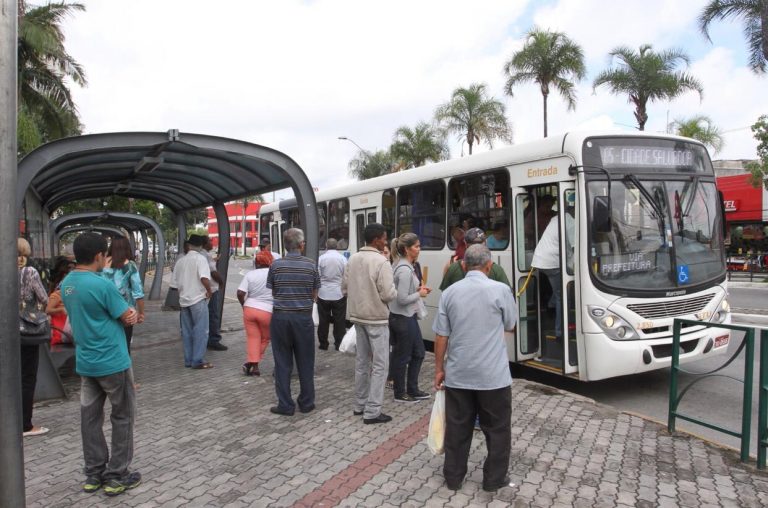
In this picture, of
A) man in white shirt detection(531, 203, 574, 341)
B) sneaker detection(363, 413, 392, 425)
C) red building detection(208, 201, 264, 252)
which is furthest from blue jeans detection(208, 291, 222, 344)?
red building detection(208, 201, 264, 252)

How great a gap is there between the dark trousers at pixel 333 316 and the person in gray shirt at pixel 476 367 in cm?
507

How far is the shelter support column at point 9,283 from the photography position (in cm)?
313

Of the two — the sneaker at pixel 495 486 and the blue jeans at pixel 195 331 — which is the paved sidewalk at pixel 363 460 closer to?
the sneaker at pixel 495 486

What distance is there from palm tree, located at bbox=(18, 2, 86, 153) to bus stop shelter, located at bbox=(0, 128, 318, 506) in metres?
10.3

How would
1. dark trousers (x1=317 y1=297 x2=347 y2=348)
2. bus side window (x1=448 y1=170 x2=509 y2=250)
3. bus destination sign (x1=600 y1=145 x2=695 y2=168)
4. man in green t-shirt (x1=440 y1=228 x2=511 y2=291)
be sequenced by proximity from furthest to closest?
dark trousers (x1=317 y1=297 x2=347 y2=348)
bus side window (x1=448 y1=170 x2=509 y2=250)
bus destination sign (x1=600 y1=145 x2=695 y2=168)
man in green t-shirt (x1=440 y1=228 x2=511 y2=291)

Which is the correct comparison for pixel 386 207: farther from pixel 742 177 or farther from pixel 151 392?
pixel 742 177

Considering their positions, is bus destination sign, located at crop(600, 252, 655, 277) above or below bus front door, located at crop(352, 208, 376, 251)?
below

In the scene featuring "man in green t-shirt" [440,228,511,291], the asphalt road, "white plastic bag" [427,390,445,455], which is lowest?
the asphalt road

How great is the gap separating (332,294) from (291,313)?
135 inches

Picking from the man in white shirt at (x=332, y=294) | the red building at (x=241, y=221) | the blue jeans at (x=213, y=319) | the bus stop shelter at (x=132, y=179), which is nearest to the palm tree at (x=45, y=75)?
the bus stop shelter at (x=132, y=179)

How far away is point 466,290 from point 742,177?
28.9 metres

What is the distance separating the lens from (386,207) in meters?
10.4

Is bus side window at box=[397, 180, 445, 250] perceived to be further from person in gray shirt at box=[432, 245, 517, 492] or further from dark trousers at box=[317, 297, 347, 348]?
person in gray shirt at box=[432, 245, 517, 492]

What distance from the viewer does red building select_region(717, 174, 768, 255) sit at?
2595cm
